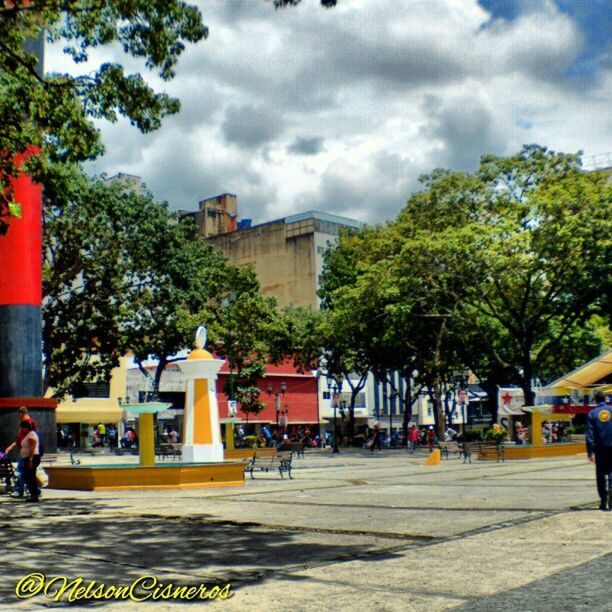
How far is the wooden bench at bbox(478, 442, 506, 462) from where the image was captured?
103 ft

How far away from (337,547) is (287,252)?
78299 mm

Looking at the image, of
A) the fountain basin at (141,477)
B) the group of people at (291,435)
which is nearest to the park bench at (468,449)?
the fountain basin at (141,477)

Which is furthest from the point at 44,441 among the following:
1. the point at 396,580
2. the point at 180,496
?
the point at 396,580

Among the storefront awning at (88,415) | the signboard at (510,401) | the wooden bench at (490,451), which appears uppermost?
the storefront awning at (88,415)

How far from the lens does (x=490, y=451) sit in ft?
104

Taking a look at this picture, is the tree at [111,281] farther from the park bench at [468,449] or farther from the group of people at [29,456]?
the group of people at [29,456]

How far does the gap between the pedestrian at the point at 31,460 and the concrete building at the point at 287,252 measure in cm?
6821

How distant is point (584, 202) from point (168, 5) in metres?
24.2

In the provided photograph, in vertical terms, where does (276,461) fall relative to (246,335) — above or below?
below

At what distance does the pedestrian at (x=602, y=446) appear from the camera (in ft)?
40.5

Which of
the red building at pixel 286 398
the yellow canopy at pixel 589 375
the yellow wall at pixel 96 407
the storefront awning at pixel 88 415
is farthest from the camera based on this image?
the red building at pixel 286 398

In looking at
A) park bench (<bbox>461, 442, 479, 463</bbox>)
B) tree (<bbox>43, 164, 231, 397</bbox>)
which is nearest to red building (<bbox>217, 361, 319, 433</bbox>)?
tree (<bbox>43, 164, 231, 397</bbox>)

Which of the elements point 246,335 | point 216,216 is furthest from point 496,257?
point 216,216

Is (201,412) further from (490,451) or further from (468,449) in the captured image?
(490,451)
